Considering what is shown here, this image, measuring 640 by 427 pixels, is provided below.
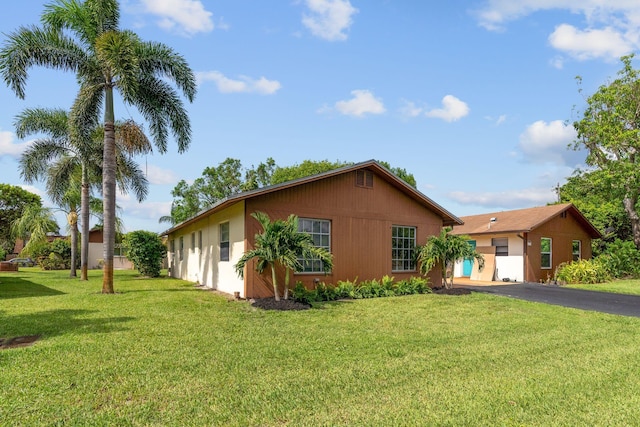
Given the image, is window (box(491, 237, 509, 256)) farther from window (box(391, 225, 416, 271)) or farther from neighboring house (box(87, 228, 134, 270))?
neighboring house (box(87, 228, 134, 270))

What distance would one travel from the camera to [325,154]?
124ft

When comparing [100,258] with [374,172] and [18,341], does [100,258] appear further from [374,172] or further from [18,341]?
[18,341]

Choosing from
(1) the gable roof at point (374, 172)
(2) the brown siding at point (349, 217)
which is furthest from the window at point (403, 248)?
(1) the gable roof at point (374, 172)

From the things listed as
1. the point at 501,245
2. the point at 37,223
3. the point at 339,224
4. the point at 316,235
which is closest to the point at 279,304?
the point at 316,235

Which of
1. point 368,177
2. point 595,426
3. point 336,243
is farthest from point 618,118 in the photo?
point 595,426

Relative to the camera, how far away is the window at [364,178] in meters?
12.5

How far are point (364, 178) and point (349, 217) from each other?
139 centimetres

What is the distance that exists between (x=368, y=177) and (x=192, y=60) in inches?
279

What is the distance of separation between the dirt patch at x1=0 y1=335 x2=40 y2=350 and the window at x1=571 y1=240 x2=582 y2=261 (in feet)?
71.9

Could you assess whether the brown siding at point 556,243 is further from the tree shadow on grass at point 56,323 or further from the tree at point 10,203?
the tree at point 10,203

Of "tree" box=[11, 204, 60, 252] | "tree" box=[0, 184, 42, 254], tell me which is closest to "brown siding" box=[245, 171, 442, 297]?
"tree" box=[11, 204, 60, 252]

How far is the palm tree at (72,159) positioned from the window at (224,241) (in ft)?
16.8

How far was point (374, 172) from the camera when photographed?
12.9m

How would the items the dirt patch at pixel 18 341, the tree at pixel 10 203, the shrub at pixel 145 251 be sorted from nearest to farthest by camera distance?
the dirt patch at pixel 18 341 → the shrub at pixel 145 251 → the tree at pixel 10 203
